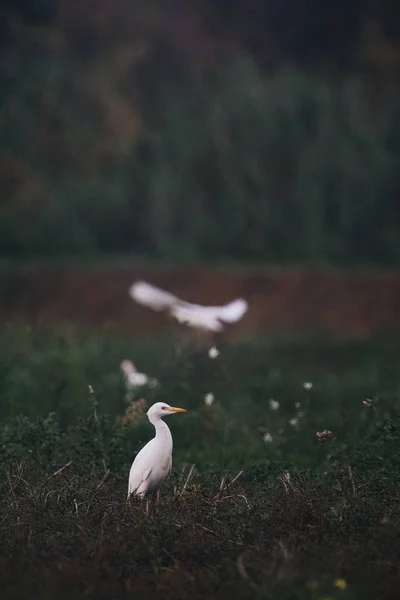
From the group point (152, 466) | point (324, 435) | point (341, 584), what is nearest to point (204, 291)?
point (324, 435)

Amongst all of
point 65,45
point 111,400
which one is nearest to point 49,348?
point 111,400

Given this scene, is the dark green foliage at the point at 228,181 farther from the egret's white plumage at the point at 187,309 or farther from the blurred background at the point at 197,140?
the egret's white plumage at the point at 187,309

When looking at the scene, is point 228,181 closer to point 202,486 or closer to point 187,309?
point 187,309

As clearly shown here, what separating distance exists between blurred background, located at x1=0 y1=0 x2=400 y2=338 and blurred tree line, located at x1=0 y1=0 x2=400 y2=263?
1.0 inches

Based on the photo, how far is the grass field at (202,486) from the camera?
A: 14.7 feet

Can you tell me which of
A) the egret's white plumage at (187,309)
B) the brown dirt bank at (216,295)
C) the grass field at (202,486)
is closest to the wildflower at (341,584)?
the grass field at (202,486)

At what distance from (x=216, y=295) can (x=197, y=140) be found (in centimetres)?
420

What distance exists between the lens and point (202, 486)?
5945mm

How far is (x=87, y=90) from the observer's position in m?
21.9

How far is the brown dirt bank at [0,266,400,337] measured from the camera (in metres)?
15.3

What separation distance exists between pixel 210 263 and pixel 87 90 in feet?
17.3

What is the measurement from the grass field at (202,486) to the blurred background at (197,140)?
7187 mm

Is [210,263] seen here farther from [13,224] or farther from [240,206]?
[13,224]

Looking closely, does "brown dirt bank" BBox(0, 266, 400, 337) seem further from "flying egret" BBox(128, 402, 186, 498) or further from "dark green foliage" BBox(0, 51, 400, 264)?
"flying egret" BBox(128, 402, 186, 498)
